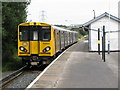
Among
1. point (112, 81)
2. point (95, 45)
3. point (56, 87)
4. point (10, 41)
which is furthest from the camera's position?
point (95, 45)

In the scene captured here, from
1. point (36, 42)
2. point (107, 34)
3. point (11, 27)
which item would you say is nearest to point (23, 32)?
point (36, 42)

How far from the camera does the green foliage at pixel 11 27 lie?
21.6 meters

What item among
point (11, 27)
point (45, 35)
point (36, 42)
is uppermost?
point (11, 27)

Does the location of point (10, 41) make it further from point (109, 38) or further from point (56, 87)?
point (56, 87)

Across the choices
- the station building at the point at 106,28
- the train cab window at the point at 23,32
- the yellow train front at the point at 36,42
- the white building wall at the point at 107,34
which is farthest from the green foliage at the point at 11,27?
the white building wall at the point at 107,34

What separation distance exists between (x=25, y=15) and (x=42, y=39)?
27.0 ft

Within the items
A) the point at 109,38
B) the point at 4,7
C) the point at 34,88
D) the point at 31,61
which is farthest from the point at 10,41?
the point at 34,88

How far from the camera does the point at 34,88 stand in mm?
9109

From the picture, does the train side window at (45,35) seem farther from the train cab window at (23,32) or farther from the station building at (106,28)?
the station building at (106,28)

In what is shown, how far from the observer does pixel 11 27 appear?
22.2 metres

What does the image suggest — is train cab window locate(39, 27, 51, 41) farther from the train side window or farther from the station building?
the station building

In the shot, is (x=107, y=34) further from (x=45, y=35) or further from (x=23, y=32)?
(x=23, y=32)

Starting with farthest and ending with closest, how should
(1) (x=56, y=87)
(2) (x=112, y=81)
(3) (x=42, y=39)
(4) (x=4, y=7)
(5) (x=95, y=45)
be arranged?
(5) (x=95, y=45) < (4) (x=4, y=7) < (3) (x=42, y=39) < (2) (x=112, y=81) < (1) (x=56, y=87)

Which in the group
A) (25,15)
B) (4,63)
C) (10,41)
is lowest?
(4,63)
